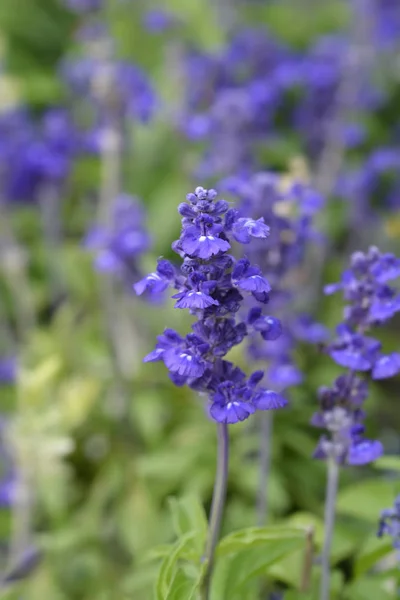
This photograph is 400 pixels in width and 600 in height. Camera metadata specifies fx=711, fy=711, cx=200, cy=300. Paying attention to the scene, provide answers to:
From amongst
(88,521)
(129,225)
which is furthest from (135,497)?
(129,225)

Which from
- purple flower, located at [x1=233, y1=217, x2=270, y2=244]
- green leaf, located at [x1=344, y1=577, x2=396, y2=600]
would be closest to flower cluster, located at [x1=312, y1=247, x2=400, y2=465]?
purple flower, located at [x1=233, y1=217, x2=270, y2=244]

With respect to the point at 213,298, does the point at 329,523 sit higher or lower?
lower

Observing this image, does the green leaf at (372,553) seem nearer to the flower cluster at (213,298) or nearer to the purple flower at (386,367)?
the purple flower at (386,367)

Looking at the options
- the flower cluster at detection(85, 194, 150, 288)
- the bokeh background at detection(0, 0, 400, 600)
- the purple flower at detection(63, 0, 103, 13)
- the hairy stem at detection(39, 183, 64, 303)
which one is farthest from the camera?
the hairy stem at detection(39, 183, 64, 303)

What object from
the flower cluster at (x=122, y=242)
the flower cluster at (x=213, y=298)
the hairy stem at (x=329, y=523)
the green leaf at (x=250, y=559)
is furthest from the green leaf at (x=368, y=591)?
the flower cluster at (x=122, y=242)

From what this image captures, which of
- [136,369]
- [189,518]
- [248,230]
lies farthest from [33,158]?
[248,230]

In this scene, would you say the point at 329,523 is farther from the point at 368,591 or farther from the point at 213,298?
the point at 213,298

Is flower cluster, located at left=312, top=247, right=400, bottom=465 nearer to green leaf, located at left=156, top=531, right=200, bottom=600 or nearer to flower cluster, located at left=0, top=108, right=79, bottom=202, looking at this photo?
green leaf, located at left=156, top=531, right=200, bottom=600
